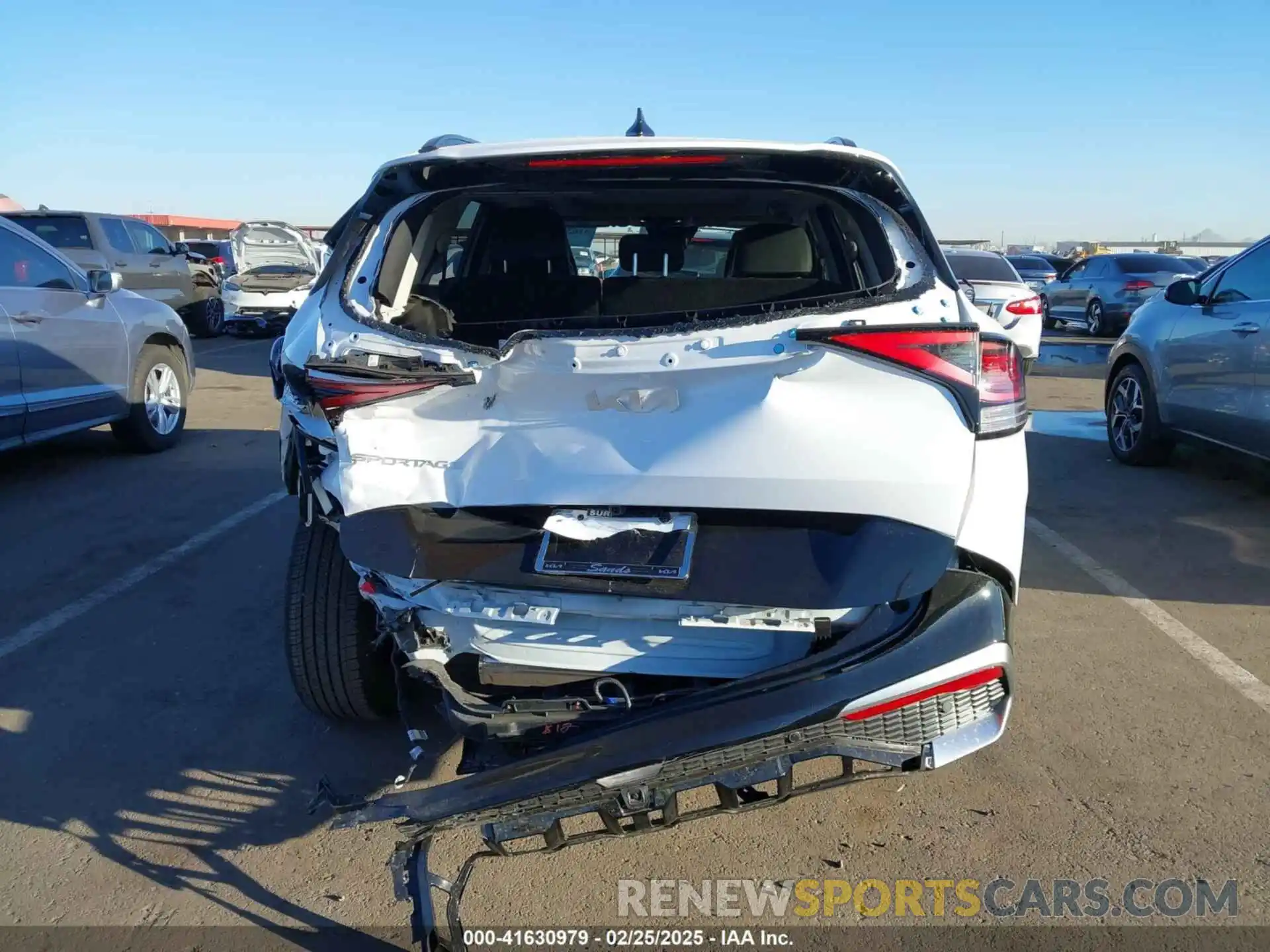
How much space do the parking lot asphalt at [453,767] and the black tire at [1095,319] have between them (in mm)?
12874

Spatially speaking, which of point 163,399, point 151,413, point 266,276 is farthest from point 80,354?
point 266,276

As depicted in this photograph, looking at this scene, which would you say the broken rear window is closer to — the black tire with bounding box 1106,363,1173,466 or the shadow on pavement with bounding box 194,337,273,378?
the black tire with bounding box 1106,363,1173,466

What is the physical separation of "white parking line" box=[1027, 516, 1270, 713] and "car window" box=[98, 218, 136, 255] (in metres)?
13.0

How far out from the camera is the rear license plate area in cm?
243

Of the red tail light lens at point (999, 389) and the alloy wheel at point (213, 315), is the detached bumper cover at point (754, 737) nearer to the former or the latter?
the red tail light lens at point (999, 389)

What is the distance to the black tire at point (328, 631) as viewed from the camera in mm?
3137

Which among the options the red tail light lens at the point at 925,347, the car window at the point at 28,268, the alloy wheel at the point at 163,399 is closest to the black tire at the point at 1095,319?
the alloy wheel at the point at 163,399

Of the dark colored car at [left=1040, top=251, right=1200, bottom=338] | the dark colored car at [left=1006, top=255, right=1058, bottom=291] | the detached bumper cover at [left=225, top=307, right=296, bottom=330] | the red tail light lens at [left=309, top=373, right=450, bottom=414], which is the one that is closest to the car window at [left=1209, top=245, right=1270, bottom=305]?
the red tail light lens at [left=309, top=373, right=450, bottom=414]

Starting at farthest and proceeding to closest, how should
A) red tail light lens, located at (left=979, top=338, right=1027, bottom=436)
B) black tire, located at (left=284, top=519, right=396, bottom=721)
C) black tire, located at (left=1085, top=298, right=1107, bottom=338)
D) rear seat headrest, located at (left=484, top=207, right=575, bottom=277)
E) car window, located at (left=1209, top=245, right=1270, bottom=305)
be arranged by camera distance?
black tire, located at (left=1085, top=298, right=1107, bottom=338) < car window, located at (left=1209, top=245, right=1270, bottom=305) < rear seat headrest, located at (left=484, top=207, right=575, bottom=277) < black tire, located at (left=284, top=519, right=396, bottom=721) < red tail light lens, located at (left=979, top=338, right=1027, bottom=436)

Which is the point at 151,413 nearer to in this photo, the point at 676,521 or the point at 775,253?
the point at 775,253

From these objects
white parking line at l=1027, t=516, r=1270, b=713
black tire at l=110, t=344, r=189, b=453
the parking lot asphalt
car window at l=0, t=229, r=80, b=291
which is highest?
car window at l=0, t=229, r=80, b=291

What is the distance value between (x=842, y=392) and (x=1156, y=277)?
16.7 metres

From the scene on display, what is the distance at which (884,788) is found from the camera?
10.1 ft

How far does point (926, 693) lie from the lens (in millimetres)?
2123
